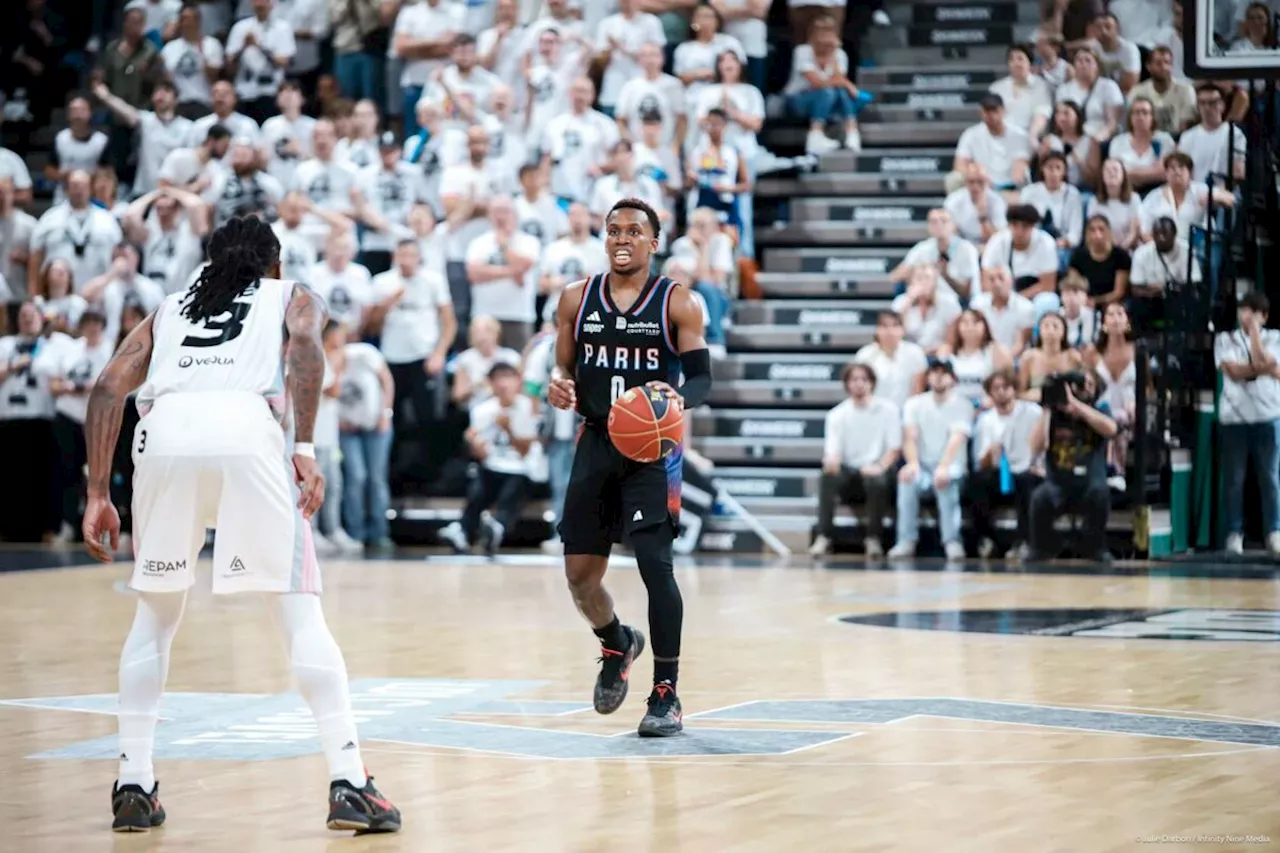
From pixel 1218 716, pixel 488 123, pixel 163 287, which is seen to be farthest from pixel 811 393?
pixel 1218 716

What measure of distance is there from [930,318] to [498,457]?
402 cm

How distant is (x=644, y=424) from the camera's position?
7605 mm

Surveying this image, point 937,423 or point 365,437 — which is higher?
point 937,423

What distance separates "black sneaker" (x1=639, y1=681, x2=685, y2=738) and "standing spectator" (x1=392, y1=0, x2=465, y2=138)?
1352cm

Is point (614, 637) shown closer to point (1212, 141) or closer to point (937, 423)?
point (937, 423)

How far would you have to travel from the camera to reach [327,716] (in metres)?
5.95

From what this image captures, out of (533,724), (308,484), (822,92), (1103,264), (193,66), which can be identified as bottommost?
(533,724)

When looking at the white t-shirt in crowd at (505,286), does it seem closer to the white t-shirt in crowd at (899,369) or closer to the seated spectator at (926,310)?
the white t-shirt in crowd at (899,369)

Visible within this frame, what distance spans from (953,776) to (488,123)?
44.2 feet

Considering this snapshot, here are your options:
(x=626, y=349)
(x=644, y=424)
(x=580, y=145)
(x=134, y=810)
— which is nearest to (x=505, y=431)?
(x=580, y=145)

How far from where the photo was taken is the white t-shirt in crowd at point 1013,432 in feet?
54.5

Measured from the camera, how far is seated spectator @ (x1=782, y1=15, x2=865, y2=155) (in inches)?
814

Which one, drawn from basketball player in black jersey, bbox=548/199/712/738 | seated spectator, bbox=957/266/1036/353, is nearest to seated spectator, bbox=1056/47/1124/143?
seated spectator, bbox=957/266/1036/353

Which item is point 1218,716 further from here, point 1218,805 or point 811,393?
point 811,393
